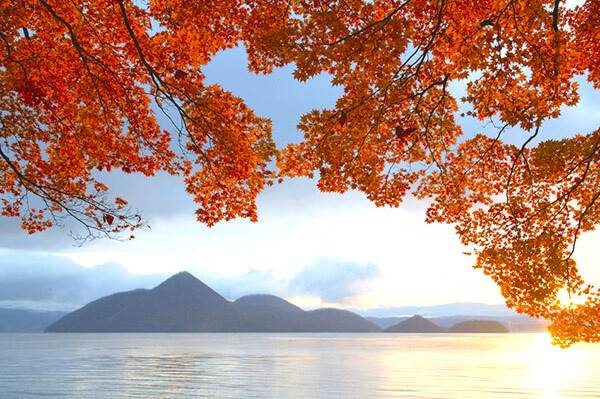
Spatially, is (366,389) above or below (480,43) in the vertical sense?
below

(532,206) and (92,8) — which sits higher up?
(92,8)

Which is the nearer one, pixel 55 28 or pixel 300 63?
pixel 300 63

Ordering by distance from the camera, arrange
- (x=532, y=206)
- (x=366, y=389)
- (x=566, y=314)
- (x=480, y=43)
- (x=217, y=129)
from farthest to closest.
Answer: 1. (x=366, y=389)
2. (x=566, y=314)
3. (x=532, y=206)
4. (x=217, y=129)
5. (x=480, y=43)

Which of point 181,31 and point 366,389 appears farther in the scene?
point 366,389

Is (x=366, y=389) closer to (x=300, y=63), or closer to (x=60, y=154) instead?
(x=60, y=154)

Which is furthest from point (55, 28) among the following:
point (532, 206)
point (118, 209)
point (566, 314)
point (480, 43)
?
point (566, 314)

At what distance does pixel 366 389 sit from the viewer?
48.9 metres

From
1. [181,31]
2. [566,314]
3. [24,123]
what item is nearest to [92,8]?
[181,31]

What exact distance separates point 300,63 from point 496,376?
63.0m

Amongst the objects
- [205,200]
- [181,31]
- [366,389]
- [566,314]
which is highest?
[181,31]

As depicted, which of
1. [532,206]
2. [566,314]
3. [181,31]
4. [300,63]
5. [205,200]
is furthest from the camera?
[566,314]

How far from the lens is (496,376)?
2549 inches

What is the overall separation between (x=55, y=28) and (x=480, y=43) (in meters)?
12.1

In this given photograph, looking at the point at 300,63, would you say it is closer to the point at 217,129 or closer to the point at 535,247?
the point at 217,129
